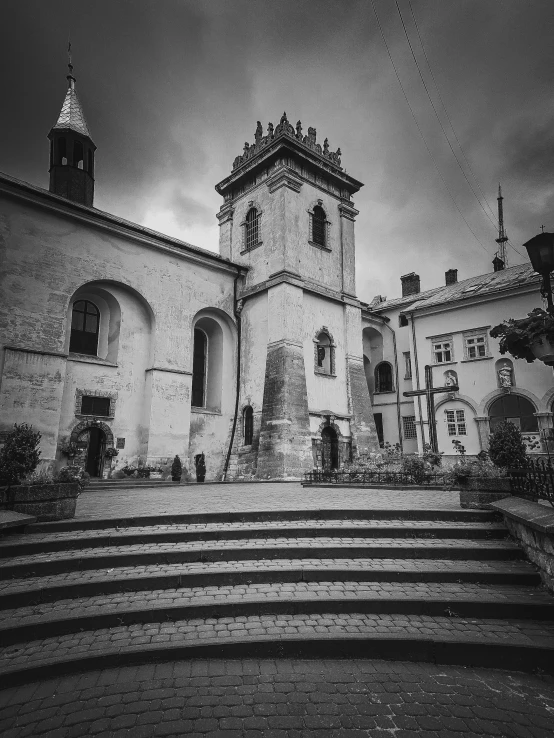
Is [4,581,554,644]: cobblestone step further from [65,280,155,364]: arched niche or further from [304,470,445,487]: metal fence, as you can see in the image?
[65,280,155,364]: arched niche

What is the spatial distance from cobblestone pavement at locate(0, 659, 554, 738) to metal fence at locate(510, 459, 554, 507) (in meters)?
2.61

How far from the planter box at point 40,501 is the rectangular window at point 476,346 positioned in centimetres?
2389

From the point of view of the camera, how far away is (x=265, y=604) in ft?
16.2

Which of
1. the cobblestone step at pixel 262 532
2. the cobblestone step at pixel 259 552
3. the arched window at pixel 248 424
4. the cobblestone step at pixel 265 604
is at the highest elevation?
the arched window at pixel 248 424

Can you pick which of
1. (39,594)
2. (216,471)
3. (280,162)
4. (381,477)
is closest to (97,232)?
(280,162)

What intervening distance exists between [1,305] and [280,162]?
1604cm

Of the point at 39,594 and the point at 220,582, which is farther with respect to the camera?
the point at 220,582

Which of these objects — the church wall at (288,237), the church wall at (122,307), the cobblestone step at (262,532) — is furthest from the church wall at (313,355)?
the cobblestone step at (262,532)

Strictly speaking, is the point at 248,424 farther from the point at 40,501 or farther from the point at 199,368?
the point at 40,501

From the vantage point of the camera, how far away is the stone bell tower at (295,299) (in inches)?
841

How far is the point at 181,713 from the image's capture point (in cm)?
347

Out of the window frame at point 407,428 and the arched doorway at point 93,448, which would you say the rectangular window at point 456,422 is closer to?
the window frame at point 407,428

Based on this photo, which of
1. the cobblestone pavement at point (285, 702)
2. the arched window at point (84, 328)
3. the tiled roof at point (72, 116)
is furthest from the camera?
the tiled roof at point (72, 116)

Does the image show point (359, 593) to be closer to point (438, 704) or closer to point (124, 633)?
point (438, 704)
